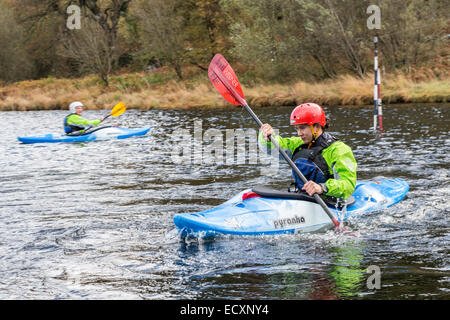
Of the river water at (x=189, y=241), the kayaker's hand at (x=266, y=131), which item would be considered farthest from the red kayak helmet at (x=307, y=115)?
the river water at (x=189, y=241)

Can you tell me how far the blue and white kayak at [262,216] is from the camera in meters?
5.33

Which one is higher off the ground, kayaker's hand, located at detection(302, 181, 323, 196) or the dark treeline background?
the dark treeline background

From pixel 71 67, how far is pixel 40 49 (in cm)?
262

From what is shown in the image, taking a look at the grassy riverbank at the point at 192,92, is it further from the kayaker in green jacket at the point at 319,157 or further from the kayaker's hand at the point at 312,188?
the kayaker's hand at the point at 312,188

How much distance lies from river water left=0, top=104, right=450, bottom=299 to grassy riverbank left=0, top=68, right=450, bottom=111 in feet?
33.1

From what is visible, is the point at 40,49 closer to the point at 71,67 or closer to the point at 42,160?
the point at 71,67

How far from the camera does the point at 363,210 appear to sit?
6.18 m

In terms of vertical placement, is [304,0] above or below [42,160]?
above

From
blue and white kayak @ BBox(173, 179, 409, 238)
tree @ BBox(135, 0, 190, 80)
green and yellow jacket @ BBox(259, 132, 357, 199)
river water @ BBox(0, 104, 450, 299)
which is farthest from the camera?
tree @ BBox(135, 0, 190, 80)

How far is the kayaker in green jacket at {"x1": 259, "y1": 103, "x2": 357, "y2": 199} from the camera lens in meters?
5.55

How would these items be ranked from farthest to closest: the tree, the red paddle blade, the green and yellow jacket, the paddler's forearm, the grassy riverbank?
the tree
the grassy riverbank
the red paddle blade
the paddler's forearm
the green and yellow jacket

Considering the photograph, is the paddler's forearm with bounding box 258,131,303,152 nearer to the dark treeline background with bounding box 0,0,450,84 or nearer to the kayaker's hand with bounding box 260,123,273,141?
the kayaker's hand with bounding box 260,123,273,141

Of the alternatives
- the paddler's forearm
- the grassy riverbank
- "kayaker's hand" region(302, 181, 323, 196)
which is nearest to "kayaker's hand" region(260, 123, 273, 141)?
the paddler's forearm
